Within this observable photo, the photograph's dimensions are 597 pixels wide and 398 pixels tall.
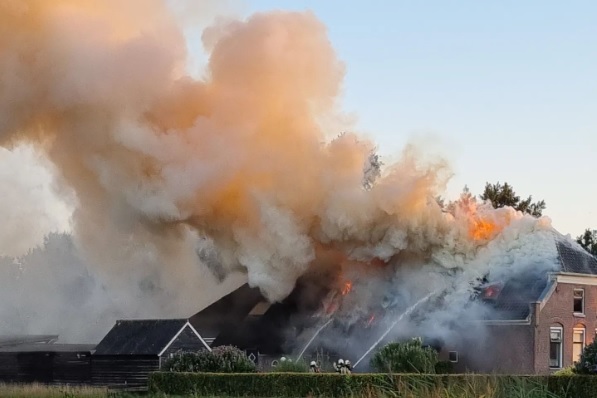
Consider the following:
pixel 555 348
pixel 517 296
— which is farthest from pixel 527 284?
pixel 555 348

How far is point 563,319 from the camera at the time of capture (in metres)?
52.3

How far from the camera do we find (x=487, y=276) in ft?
176

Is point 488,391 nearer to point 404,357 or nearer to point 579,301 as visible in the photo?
point 404,357

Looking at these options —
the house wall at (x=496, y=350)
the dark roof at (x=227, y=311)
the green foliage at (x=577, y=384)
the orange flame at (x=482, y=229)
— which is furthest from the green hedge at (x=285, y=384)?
the dark roof at (x=227, y=311)

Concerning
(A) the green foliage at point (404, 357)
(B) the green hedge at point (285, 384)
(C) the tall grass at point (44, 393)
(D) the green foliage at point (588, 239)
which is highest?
(D) the green foliage at point (588, 239)

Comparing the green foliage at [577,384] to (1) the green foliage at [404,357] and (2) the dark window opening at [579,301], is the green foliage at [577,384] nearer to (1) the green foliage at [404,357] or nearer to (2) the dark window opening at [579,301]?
(1) the green foliage at [404,357]

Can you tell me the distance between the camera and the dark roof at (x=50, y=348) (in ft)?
207

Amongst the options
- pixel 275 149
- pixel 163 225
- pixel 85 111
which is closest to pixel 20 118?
pixel 85 111

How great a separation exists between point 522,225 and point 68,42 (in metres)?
26.1

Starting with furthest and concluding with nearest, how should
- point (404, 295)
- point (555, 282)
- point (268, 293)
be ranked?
point (268, 293) < point (404, 295) < point (555, 282)

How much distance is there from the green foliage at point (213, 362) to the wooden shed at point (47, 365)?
1263 cm

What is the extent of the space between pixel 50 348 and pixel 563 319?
32373 mm

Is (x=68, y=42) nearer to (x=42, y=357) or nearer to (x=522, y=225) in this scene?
(x=42, y=357)

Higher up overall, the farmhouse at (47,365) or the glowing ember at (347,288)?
the glowing ember at (347,288)
